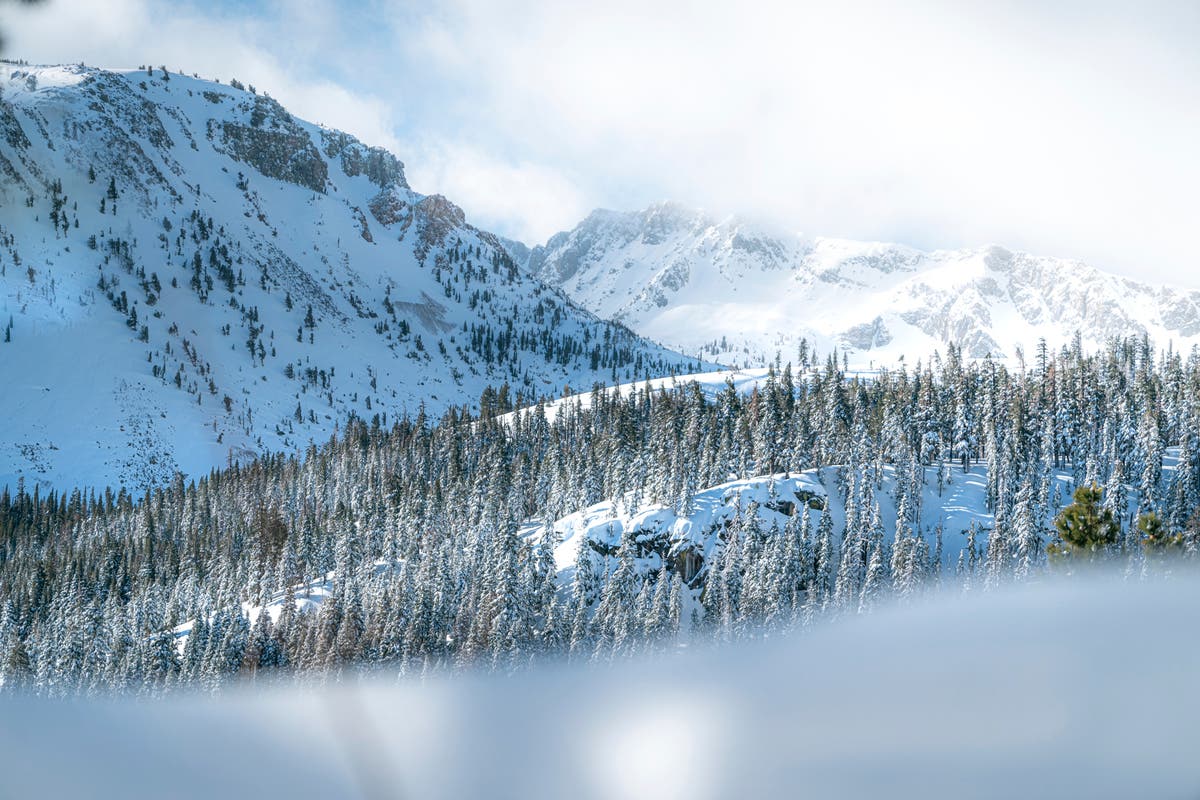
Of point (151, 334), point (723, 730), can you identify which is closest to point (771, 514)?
point (723, 730)

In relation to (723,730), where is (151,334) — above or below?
above

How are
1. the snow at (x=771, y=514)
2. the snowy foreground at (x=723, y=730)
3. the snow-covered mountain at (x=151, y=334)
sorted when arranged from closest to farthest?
1. the snowy foreground at (x=723, y=730)
2. the snow at (x=771, y=514)
3. the snow-covered mountain at (x=151, y=334)

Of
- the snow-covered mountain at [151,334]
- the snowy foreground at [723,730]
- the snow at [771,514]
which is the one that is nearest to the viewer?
the snowy foreground at [723,730]

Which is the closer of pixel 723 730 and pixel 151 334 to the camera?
pixel 723 730

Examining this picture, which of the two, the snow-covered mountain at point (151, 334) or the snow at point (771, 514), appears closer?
the snow at point (771, 514)

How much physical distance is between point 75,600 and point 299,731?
5518cm

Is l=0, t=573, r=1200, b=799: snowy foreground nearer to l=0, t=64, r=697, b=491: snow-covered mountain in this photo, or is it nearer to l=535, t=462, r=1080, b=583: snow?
l=535, t=462, r=1080, b=583: snow

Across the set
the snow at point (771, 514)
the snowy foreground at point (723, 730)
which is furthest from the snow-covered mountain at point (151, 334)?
the snowy foreground at point (723, 730)

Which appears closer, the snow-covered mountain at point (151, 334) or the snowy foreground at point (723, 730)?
the snowy foreground at point (723, 730)

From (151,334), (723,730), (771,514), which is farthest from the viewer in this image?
(151,334)

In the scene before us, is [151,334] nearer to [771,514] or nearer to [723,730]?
[771,514]

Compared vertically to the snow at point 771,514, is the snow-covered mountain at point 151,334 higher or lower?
higher

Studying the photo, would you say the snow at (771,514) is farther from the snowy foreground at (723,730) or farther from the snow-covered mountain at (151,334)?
the snow-covered mountain at (151,334)

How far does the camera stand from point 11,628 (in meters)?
47.0
